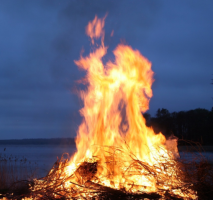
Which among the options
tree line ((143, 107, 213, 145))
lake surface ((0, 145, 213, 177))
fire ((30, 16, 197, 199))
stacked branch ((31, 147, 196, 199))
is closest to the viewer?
stacked branch ((31, 147, 196, 199))

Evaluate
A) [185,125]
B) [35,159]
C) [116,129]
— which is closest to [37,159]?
[35,159]

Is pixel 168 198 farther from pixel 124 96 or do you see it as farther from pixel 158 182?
pixel 124 96

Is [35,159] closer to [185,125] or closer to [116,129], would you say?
[185,125]

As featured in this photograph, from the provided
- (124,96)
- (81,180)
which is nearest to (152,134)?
(124,96)

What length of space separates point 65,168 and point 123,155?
1.51 meters

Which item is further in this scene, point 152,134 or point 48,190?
point 152,134

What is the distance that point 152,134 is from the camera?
26.0 ft

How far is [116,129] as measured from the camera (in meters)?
7.75

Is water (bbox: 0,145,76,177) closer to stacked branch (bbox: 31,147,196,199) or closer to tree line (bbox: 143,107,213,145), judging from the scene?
stacked branch (bbox: 31,147,196,199)

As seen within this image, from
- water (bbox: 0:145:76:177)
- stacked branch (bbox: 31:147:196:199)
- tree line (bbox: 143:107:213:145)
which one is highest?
tree line (bbox: 143:107:213:145)

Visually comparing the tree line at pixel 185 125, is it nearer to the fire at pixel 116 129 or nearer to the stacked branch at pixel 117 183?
the fire at pixel 116 129

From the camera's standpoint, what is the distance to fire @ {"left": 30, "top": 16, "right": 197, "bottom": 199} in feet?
20.9

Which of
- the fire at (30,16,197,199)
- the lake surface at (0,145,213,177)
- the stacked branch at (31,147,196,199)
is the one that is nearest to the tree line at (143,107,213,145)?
the lake surface at (0,145,213,177)

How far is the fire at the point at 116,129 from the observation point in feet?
20.9
